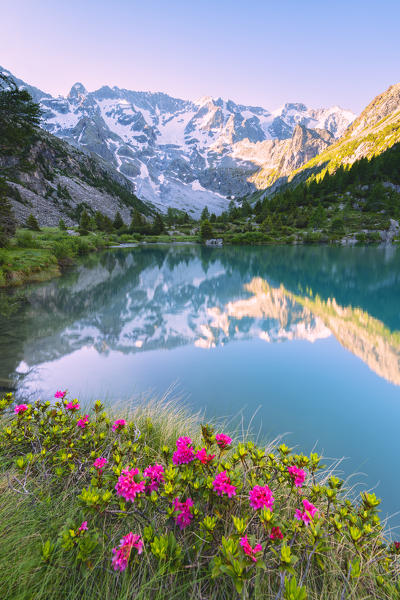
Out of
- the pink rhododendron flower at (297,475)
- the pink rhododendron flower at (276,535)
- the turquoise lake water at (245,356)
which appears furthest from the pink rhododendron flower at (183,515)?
the turquoise lake water at (245,356)

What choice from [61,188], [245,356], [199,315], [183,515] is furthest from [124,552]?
[61,188]

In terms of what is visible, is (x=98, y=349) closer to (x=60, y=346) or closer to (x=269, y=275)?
(x=60, y=346)

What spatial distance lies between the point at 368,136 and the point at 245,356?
558ft

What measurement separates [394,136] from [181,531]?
157400 millimetres

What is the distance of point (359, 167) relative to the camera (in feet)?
283

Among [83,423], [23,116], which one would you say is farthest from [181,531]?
[23,116]

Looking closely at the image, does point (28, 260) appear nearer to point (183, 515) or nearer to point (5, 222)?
point (5, 222)

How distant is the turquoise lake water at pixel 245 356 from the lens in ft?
19.0

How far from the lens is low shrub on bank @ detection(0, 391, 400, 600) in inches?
76.0

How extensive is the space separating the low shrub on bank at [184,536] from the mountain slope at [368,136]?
140m

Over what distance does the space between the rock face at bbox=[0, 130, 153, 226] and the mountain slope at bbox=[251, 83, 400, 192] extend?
101 meters

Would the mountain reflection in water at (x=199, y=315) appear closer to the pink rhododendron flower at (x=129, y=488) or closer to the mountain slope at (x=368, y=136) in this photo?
the pink rhododendron flower at (x=129, y=488)

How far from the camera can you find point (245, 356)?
9.75 metres

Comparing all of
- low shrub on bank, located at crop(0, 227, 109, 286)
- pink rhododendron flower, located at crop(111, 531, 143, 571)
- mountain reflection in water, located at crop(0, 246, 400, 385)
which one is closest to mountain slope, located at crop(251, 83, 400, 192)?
mountain reflection in water, located at crop(0, 246, 400, 385)
